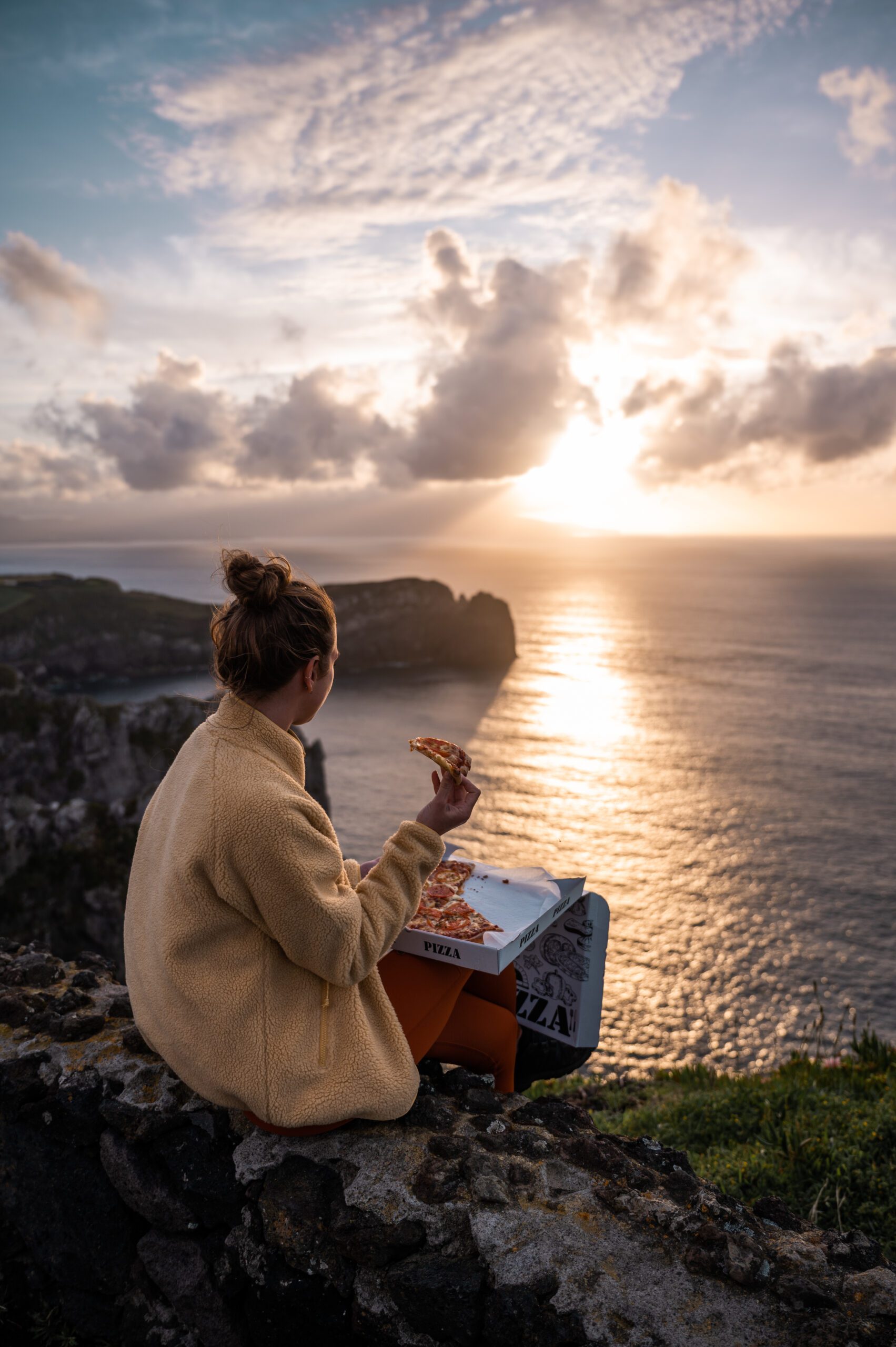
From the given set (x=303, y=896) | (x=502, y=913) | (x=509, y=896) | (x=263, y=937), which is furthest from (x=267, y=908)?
(x=509, y=896)

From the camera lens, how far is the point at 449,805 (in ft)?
10.9

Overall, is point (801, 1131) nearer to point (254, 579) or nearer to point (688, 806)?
point (254, 579)

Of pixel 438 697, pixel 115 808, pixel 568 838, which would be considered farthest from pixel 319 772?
pixel 438 697

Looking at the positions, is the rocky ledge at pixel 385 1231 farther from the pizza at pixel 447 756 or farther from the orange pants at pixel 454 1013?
the pizza at pixel 447 756

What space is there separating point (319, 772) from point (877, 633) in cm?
12176

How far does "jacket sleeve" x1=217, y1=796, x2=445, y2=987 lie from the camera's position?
2646 millimetres

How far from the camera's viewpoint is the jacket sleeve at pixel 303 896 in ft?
8.68

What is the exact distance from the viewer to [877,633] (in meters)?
138

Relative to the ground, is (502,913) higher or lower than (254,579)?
lower

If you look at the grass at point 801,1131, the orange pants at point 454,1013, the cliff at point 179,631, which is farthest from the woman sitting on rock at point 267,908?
the cliff at point 179,631

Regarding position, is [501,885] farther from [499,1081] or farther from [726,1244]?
[726,1244]

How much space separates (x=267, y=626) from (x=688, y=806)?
62289 millimetres

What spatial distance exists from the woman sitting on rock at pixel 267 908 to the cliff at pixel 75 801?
46.2 ft

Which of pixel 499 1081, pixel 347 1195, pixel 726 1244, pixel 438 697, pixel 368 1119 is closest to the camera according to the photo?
pixel 726 1244
